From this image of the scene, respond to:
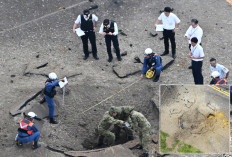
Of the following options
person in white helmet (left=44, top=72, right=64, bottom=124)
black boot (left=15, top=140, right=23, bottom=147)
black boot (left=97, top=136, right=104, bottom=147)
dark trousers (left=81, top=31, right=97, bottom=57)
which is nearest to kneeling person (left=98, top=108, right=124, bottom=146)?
black boot (left=97, top=136, right=104, bottom=147)

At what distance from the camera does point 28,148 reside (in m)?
11.2

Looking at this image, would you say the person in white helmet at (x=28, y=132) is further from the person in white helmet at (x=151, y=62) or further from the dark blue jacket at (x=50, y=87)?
the person in white helmet at (x=151, y=62)

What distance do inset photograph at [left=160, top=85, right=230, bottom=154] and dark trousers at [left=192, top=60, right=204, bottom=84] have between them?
395 cm

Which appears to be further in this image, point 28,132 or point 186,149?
point 28,132

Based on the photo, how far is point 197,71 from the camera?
43.2 ft

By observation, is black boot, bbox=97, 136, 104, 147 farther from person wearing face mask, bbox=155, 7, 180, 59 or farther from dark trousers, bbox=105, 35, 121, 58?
person wearing face mask, bbox=155, 7, 180, 59

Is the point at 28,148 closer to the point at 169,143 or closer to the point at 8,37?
the point at 169,143

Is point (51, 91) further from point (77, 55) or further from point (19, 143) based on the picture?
point (77, 55)

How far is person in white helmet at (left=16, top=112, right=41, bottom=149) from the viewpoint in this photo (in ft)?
35.4

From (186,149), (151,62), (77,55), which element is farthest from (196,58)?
(77,55)

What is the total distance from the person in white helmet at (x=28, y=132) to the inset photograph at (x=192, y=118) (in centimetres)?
368

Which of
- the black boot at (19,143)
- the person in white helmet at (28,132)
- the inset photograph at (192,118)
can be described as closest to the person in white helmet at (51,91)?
the person in white helmet at (28,132)

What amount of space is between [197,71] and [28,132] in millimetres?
5738

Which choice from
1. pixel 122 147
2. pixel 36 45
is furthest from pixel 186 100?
pixel 36 45
